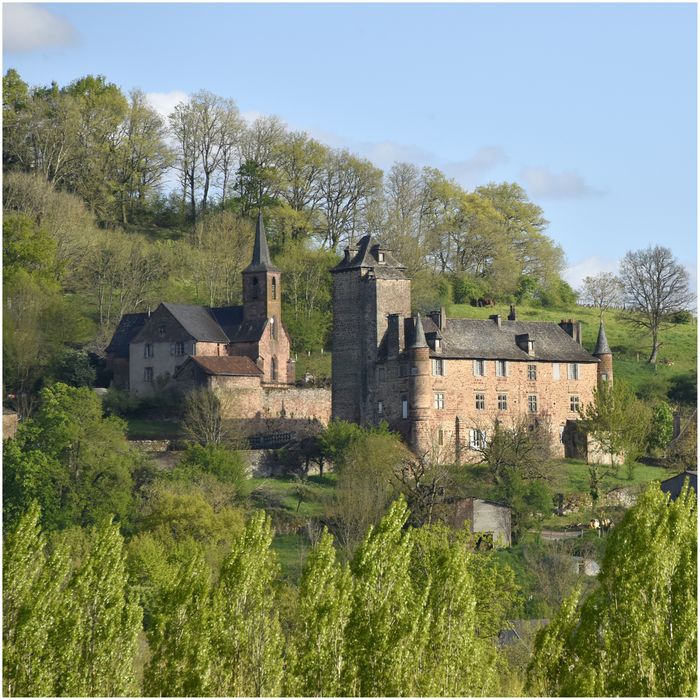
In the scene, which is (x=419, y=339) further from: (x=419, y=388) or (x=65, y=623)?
(x=65, y=623)

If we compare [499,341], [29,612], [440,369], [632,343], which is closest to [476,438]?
[440,369]

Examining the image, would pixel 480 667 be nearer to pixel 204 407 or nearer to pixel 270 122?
pixel 204 407

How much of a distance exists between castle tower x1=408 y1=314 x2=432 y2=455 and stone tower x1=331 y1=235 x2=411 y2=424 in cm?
183

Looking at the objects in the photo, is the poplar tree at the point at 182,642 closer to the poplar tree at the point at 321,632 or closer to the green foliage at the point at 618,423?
the poplar tree at the point at 321,632

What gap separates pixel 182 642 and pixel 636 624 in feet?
27.9

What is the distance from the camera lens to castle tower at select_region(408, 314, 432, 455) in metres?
66.3

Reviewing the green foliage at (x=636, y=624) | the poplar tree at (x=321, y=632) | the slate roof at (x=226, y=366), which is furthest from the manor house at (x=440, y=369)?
the poplar tree at (x=321, y=632)

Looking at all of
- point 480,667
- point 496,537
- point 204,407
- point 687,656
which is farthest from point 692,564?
point 204,407

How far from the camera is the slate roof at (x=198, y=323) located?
73750 millimetres

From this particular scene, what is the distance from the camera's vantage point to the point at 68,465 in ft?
188

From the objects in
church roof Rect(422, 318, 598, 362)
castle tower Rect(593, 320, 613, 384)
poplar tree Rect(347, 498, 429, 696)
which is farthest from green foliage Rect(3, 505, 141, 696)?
castle tower Rect(593, 320, 613, 384)

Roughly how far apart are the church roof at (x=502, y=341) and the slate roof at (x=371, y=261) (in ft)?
8.45

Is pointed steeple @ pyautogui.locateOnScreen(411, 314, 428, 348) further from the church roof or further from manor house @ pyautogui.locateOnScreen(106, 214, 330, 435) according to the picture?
manor house @ pyautogui.locateOnScreen(106, 214, 330, 435)

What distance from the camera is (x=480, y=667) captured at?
105 feet
